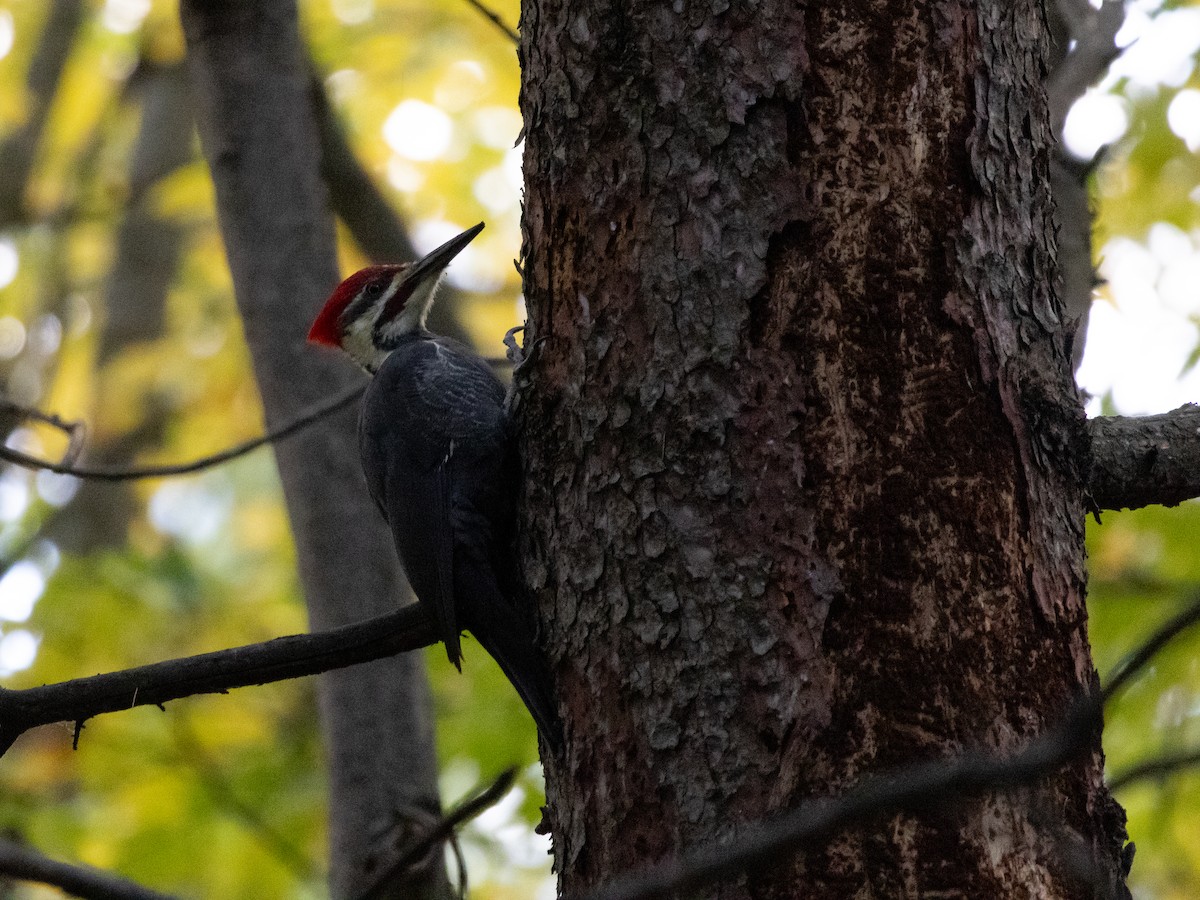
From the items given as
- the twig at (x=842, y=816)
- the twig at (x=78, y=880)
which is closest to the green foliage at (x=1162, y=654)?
the twig at (x=78, y=880)

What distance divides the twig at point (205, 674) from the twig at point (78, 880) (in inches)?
8.6

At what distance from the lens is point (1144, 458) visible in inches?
81.4

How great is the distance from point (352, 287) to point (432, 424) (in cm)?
96

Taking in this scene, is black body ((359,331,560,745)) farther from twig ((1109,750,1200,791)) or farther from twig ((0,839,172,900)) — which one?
twig ((1109,750,1200,791))

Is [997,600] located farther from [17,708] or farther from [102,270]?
[102,270]

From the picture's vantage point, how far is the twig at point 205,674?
6.57 feet

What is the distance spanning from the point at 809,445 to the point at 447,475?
1.21 m

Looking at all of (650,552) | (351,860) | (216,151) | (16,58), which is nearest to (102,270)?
(16,58)

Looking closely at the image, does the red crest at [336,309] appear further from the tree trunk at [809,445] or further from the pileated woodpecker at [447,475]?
the tree trunk at [809,445]

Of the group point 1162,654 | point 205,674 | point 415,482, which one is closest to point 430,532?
point 415,482

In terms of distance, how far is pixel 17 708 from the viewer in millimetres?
2043

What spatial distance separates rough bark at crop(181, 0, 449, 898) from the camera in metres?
3.58

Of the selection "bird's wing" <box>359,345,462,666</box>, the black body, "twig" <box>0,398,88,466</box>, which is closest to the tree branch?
the black body

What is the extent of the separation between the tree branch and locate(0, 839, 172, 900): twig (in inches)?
63.8
